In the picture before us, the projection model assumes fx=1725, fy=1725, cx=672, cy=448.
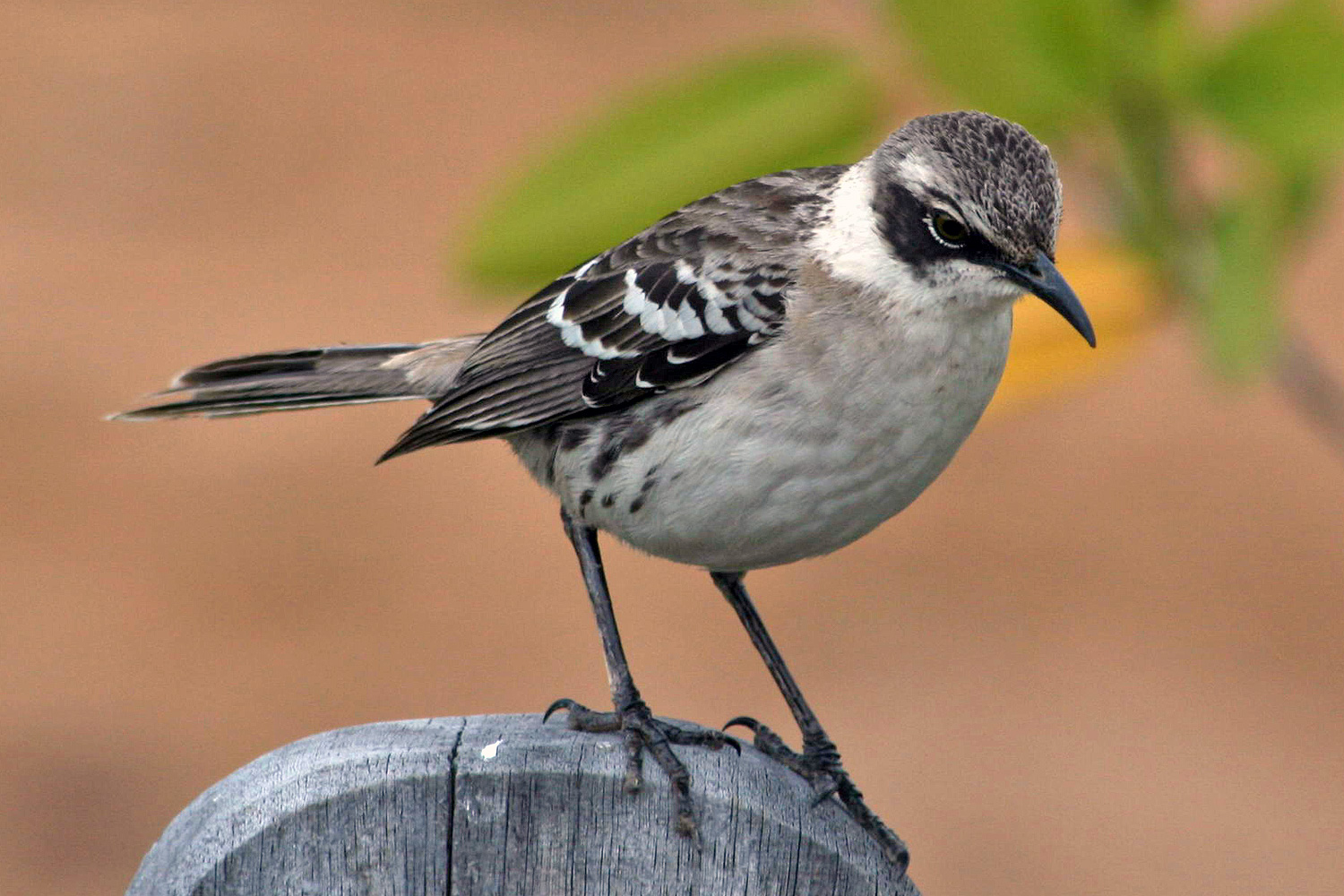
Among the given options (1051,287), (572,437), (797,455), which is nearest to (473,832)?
(797,455)

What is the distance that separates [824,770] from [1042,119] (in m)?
1.59

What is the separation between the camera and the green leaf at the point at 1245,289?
3426 millimetres

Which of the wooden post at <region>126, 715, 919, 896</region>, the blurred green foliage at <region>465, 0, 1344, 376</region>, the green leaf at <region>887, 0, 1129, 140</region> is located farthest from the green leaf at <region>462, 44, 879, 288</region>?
the wooden post at <region>126, 715, 919, 896</region>

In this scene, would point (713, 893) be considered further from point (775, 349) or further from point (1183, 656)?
point (1183, 656)

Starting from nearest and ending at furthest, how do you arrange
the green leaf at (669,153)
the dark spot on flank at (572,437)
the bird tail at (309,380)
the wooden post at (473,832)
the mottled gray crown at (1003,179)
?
the wooden post at (473,832) < the green leaf at (669,153) < the mottled gray crown at (1003,179) < the dark spot on flank at (572,437) < the bird tail at (309,380)

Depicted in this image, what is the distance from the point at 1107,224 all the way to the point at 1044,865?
5530 mm

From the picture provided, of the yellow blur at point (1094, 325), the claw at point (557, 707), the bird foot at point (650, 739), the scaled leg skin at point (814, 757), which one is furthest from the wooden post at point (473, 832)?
the yellow blur at point (1094, 325)

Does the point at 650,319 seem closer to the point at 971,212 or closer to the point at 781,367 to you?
the point at 781,367

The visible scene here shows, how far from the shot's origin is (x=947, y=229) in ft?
12.9

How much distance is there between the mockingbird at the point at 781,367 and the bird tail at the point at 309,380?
0.37 meters

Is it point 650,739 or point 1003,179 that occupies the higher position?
point 1003,179

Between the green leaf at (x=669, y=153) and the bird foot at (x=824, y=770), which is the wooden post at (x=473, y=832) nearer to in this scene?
the bird foot at (x=824, y=770)

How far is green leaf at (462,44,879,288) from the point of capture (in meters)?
3.56

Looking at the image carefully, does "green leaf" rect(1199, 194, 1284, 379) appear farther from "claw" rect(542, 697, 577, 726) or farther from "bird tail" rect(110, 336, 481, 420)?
"bird tail" rect(110, 336, 481, 420)
